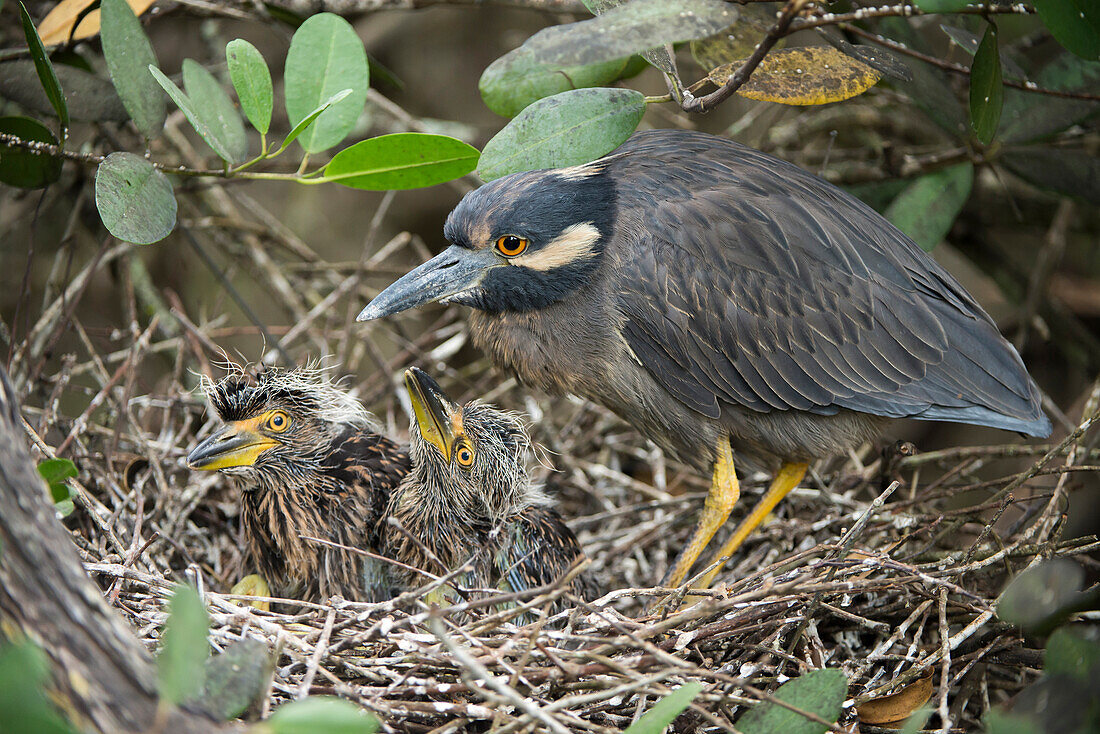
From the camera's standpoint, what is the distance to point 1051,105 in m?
2.41

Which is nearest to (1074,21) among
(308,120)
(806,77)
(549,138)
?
(806,77)

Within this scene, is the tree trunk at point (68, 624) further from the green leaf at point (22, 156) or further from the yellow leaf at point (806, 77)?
the yellow leaf at point (806, 77)

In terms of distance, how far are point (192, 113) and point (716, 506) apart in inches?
62.3

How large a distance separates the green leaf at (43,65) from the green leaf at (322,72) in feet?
1.58

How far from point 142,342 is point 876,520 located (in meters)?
2.12

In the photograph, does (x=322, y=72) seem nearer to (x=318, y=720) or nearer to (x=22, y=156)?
(x=22, y=156)

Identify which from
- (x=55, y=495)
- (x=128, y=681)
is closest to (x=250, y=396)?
(x=55, y=495)

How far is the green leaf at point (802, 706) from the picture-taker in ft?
4.65

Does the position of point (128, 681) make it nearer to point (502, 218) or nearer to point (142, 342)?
point (502, 218)

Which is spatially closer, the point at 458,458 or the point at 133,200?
the point at 133,200

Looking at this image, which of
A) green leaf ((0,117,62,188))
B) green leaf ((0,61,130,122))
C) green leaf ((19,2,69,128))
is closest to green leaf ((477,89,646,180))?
green leaf ((19,2,69,128))

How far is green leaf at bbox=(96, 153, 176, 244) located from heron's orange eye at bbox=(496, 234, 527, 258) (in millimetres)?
756

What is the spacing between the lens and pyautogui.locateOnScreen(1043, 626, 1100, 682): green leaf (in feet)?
3.74

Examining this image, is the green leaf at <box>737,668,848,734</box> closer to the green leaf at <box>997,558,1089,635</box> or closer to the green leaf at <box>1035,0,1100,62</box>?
the green leaf at <box>997,558,1089,635</box>
